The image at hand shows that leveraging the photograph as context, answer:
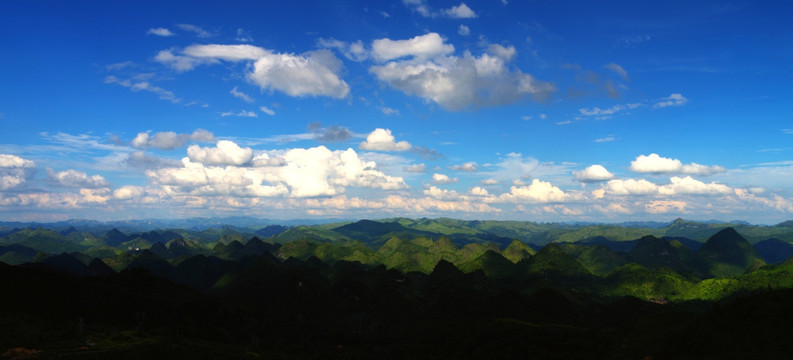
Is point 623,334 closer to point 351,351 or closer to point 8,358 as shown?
point 351,351

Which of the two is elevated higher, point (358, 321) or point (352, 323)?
point (358, 321)

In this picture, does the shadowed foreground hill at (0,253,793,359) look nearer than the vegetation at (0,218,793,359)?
Yes

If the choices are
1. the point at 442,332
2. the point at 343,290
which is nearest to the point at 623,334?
the point at 442,332

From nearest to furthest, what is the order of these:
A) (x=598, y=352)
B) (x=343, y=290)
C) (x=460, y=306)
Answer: (x=598, y=352), (x=460, y=306), (x=343, y=290)

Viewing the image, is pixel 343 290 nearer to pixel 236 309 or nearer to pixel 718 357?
pixel 236 309

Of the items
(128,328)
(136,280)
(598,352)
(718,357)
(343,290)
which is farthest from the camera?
(343,290)

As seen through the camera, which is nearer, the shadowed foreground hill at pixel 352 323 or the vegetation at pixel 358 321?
the shadowed foreground hill at pixel 352 323

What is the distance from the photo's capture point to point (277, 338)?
120 m

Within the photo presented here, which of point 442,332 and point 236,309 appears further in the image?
point 236,309

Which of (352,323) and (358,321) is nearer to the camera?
(352,323)

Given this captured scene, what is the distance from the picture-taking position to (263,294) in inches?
7402

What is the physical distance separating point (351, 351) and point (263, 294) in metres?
93.2

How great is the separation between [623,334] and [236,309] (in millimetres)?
103505

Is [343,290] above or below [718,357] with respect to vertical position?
below
